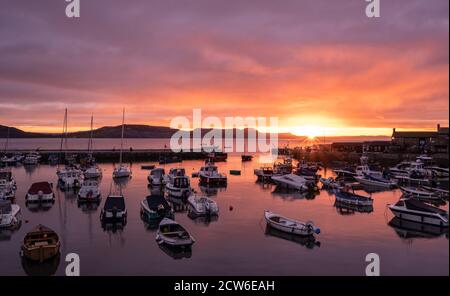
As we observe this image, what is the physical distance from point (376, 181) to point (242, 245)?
35.6 m

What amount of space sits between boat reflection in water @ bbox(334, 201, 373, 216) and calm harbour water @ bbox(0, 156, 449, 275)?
56 cm

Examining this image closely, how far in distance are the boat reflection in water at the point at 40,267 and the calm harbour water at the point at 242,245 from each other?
107mm

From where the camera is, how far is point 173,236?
2480cm

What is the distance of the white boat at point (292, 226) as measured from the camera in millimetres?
27609

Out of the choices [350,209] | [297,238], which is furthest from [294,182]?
[297,238]

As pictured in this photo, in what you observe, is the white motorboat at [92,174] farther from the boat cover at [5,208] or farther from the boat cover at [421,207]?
the boat cover at [421,207]

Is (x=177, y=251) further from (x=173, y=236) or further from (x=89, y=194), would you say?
(x=89, y=194)

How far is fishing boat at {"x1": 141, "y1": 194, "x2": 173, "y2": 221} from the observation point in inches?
1260

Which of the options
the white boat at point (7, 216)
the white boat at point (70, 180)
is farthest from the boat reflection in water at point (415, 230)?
the white boat at point (70, 180)

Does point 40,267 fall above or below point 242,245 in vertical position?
below

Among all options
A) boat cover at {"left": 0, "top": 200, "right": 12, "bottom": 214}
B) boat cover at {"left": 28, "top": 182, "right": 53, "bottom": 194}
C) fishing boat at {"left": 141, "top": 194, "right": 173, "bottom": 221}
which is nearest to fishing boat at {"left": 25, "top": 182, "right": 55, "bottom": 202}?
boat cover at {"left": 28, "top": 182, "right": 53, "bottom": 194}

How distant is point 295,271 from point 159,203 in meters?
15.6

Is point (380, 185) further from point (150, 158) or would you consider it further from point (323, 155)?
point (150, 158)

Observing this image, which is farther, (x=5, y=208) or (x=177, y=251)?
(x=5, y=208)
